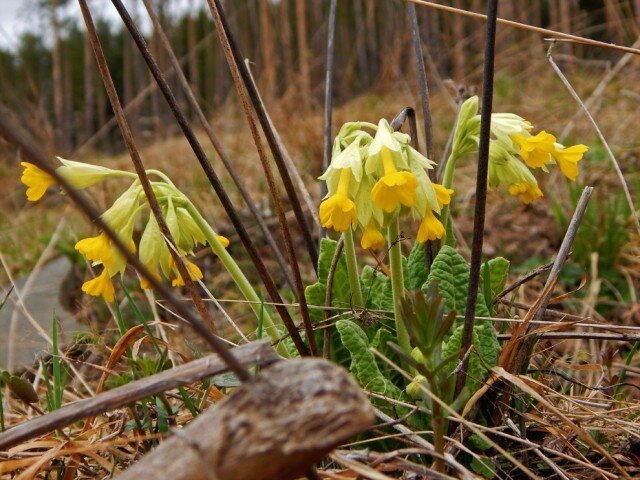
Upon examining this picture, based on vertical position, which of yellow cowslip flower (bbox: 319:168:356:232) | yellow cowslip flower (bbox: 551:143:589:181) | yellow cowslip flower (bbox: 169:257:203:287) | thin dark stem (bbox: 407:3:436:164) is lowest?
yellow cowslip flower (bbox: 169:257:203:287)

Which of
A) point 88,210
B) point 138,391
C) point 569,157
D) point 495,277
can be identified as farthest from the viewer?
point 495,277

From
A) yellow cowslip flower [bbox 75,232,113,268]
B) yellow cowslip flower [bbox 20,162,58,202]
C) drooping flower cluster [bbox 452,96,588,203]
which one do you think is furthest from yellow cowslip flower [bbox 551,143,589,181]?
yellow cowslip flower [bbox 20,162,58,202]

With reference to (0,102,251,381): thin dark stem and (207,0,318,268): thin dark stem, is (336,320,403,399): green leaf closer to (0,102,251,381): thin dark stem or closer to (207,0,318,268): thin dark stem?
(207,0,318,268): thin dark stem

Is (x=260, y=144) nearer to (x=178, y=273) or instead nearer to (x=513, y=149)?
(x=178, y=273)

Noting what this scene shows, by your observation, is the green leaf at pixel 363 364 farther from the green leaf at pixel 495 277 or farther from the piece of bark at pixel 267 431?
the piece of bark at pixel 267 431

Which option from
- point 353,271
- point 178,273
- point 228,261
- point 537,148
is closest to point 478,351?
point 353,271
